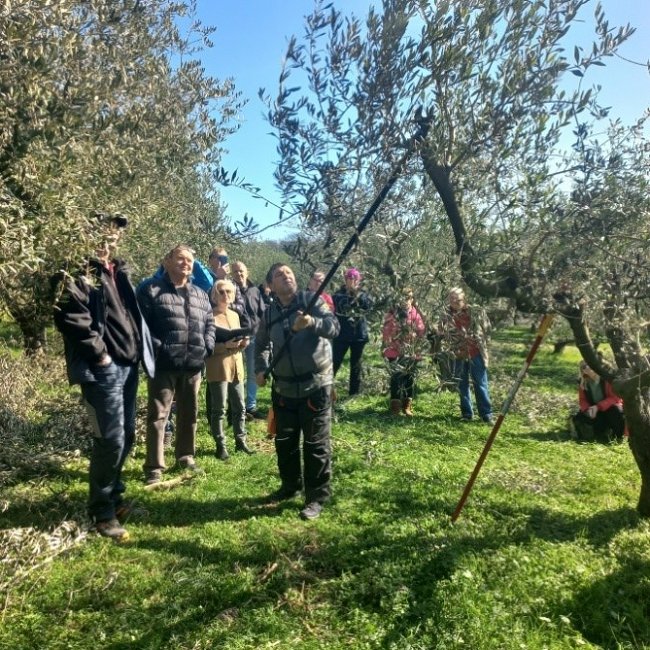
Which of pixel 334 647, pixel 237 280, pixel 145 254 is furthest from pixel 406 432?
pixel 145 254

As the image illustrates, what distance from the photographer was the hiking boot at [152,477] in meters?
5.85

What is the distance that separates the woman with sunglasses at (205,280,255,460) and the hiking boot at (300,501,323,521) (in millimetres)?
1821

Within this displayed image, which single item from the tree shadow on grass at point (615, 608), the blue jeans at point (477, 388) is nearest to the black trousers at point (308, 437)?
the tree shadow on grass at point (615, 608)

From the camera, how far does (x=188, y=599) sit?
3.98 meters

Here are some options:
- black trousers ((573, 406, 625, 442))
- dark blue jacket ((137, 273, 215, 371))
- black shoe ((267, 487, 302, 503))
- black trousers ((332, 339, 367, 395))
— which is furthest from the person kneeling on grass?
black trousers ((573, 406, 625, 442))

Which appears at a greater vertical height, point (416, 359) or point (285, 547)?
point (416, 359)

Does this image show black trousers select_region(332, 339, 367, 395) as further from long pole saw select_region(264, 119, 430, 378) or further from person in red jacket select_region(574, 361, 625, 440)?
long pole saw select_region(264, 119, 430, 378)

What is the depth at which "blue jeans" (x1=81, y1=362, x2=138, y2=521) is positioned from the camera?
451 centimetres

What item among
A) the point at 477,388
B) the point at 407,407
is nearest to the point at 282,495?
the point at 407,407

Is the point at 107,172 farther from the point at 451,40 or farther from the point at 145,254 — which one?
the point at 145,254

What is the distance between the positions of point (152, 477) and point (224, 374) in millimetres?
1567

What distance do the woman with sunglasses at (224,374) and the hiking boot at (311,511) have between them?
182cm

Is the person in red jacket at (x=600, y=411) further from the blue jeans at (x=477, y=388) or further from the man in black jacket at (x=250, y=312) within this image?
the man in black jacket at (x=250, y=312)

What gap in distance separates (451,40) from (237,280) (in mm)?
5641
